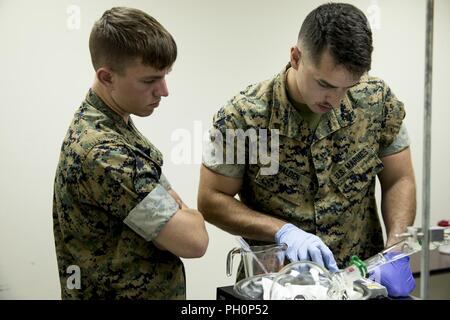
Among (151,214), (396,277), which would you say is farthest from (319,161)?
(151,214)

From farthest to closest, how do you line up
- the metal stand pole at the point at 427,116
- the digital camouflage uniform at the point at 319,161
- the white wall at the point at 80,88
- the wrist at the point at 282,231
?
1. the white wall at the point at 80,88
2. the digital camouflage uniform at the point at 319,161
3. the wrist at the point at 282,231
4. the metal stand pole at the point at 427,116

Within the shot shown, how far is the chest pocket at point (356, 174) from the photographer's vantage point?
159cm

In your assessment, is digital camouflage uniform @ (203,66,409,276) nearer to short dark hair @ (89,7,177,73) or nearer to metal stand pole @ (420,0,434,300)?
short dark hair @ (89,7,177,73)

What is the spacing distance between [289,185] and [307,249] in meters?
0.28

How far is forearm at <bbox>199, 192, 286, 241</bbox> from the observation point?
1541 mm

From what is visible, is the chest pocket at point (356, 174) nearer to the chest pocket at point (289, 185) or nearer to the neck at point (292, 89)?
the chest pocket at point (289, 185)

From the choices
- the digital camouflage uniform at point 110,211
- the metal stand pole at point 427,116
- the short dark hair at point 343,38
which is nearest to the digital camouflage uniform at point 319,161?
the short dark hair at point 343,38

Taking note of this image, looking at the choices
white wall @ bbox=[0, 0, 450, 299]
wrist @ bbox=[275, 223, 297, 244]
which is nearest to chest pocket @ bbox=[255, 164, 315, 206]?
wrist @ bbox=[275, 223, 297, 244]

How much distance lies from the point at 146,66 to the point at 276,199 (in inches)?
22.7

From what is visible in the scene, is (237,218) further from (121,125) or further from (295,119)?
(121,125)

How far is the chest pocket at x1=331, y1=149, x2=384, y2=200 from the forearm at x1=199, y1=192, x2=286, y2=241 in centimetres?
22

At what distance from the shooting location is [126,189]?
1191 mm
